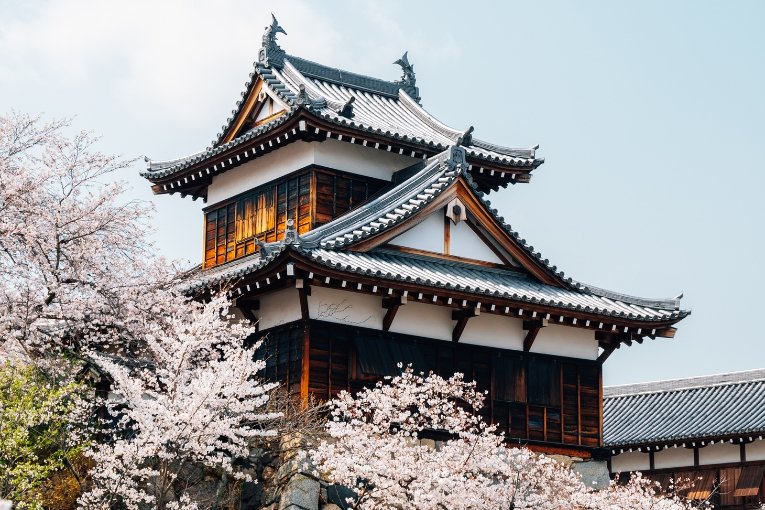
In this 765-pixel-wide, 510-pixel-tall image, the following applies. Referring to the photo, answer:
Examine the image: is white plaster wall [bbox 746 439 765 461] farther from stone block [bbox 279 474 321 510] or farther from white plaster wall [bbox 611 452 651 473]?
stone block [bbox 279 474 321 510]

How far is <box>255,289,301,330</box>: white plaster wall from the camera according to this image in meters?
23.4

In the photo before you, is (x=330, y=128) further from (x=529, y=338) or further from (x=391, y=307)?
(x=529, y=338)

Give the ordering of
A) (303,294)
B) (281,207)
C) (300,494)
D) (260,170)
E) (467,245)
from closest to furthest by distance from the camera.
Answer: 1. (300,494)
2. (303,294)
3. (467,245)
4. (281,207)
5. (260,170)

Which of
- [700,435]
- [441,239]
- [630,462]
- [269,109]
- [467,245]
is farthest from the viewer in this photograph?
[630,462]

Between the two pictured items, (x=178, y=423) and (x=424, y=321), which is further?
(x=424, y=321)

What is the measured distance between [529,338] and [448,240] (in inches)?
106

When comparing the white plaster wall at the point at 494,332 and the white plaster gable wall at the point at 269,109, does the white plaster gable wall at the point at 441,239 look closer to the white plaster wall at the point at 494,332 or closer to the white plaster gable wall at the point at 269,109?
the white plaster wall at the point at 494,332

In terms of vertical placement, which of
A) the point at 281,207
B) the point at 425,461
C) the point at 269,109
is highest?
the point at 269,109

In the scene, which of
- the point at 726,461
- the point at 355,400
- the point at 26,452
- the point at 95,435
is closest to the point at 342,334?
the point at 355,400

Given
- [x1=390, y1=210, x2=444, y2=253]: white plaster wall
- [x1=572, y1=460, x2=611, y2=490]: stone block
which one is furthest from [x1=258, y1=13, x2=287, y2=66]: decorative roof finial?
[x1=572, y1=460, x2=611, y2=490]: stone block

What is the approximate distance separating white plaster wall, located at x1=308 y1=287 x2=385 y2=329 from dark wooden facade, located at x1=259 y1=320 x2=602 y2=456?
0.14 meters

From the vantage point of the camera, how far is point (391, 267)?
2344 cm

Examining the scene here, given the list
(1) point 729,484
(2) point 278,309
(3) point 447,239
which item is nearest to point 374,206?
(3) point 447,239

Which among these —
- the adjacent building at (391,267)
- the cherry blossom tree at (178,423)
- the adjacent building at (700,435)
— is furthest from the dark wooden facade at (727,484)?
the cherry blossom tree at (178,423)
